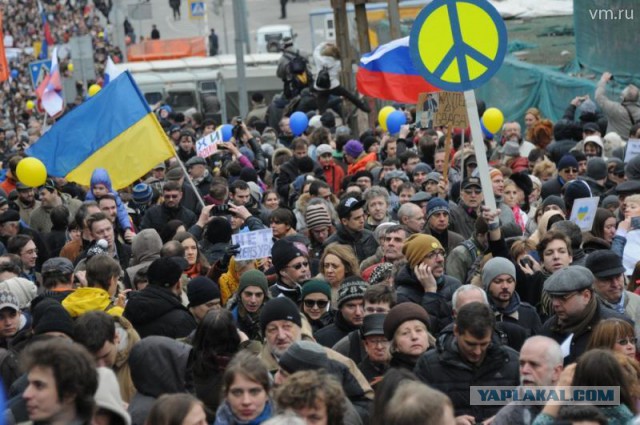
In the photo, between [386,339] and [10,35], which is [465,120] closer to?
[386,339]

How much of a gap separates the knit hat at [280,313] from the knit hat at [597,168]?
6733 mm

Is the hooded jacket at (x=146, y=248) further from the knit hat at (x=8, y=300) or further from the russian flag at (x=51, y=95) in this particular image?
the russian flag at (x=51, y=95)

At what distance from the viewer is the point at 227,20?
65.7m

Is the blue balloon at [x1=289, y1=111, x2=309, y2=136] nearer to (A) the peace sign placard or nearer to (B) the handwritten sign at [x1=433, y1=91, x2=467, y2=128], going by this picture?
(B) the handwritten sign at [x1=433, y1=91, x2=467, y2=128]

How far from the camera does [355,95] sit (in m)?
24.7

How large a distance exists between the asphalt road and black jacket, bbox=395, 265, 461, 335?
4773 cm

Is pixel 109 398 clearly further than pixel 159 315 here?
No

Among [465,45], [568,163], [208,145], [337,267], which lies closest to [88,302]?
[337,267]

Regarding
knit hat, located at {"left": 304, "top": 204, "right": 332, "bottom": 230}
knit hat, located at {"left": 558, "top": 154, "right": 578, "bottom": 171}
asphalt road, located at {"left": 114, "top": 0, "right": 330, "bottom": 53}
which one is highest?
knit hat, located at {"left": 304, "top": 204, "right": 332, "bottom": 230}

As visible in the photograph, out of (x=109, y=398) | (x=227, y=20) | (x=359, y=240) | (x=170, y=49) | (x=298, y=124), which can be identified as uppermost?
(x=109, y=398)

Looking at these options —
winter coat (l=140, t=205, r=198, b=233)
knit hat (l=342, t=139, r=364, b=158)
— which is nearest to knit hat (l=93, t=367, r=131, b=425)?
winter coat (l=140, t=205, r=198, b=233)

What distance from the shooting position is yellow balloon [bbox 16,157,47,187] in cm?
1486

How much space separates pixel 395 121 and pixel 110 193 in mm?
7034

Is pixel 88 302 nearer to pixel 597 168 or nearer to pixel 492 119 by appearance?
pixel 597 168
